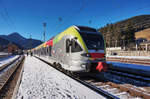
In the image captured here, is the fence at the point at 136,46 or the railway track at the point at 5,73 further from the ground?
the fence at the point at 136,46

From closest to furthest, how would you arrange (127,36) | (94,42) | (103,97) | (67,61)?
1. (103,97)
2. (94,42)
3. (67,61)
4. (127,36)

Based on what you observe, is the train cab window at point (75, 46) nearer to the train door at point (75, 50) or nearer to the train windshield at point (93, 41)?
the train door at point (75, 50)

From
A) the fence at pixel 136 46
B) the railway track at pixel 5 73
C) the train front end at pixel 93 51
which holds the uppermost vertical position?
the fence at pixel 136 46

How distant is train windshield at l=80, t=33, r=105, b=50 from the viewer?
6211 millimetres

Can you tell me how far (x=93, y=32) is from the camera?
6992 millimetres

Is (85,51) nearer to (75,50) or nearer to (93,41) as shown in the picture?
(75,50)

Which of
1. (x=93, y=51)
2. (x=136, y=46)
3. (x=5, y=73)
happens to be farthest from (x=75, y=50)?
(x=136, y=46)

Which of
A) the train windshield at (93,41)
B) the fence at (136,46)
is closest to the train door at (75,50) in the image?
the train windshield at (93,41)

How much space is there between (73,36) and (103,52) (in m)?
2.12

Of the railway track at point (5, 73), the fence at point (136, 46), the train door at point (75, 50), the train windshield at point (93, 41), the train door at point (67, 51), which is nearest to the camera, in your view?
the train door at point (75, 50)

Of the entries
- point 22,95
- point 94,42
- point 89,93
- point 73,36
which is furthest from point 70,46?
point 22,95

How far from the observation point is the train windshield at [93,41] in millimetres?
6211

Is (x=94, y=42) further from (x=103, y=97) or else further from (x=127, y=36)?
(x=127, y=36)

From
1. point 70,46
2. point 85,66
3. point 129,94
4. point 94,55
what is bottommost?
point 129,94
